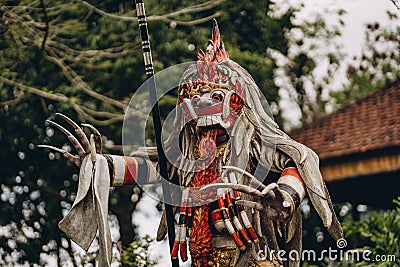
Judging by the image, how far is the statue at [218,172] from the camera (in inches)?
225

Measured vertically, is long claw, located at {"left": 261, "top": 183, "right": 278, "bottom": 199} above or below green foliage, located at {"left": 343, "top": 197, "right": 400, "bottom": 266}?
below

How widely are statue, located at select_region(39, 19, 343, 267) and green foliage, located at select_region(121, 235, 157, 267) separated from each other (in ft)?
7.70

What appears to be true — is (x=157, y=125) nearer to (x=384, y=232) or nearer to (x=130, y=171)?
(x=130, y=171)

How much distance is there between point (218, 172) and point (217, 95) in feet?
1.38

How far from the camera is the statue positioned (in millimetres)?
5719

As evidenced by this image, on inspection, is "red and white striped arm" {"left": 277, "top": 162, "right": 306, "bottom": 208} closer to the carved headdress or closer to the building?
the carved headdress

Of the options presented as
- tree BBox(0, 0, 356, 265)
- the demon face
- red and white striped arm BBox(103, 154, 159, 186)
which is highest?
tree BBox(0, 0, 356, 265)

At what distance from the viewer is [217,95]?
591 cm

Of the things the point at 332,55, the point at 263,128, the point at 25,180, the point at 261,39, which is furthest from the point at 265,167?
the point at 332,55

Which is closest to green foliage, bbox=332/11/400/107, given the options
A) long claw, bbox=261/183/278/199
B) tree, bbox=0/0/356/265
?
tree, bbox=0/0/356/265

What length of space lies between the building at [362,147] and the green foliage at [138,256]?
225cm

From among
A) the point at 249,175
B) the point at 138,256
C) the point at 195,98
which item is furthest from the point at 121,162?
the point at 138,256

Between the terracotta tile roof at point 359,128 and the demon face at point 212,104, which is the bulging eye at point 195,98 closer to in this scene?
the demon face at point 212,104

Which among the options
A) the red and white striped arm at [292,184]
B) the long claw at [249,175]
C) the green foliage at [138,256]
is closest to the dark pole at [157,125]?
the long claw at [249,175]
